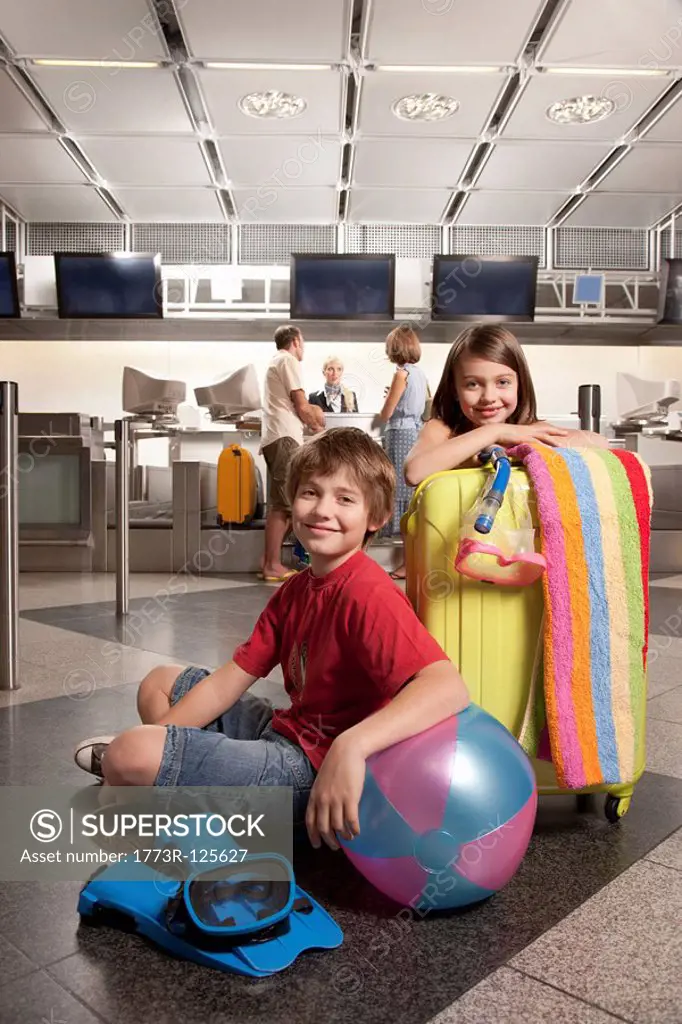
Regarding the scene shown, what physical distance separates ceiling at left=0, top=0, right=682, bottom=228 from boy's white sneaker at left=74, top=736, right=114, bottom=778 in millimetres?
4806

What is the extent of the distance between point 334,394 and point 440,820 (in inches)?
198

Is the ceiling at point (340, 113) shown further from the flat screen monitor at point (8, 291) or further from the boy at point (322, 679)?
the boy at point (322, 679)

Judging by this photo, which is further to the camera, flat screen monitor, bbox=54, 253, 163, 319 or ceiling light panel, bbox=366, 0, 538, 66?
flat screen monitor, bbox=54, 253, 163, 319

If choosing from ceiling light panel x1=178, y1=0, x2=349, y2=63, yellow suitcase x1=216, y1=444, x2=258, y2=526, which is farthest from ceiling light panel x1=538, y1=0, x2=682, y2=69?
yellow suitcase x1=216, y1=444, x2=258, y2=526

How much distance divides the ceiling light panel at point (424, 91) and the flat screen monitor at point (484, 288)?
1.20 metres

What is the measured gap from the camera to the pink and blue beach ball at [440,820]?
3.05 feet

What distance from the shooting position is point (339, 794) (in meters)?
0.90

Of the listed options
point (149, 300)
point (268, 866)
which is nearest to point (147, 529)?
point (149, 300)

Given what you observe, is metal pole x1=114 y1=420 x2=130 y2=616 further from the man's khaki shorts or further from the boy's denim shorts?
the boy's denim shorts

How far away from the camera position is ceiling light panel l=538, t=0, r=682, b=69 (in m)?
4.71

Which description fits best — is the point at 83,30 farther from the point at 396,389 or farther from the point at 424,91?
the point at 396,389

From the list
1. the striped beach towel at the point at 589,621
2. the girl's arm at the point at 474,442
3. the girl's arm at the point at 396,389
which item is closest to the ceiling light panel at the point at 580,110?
the girl's arm at the point at 396,389

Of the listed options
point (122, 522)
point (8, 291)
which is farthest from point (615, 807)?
point (8, 291)

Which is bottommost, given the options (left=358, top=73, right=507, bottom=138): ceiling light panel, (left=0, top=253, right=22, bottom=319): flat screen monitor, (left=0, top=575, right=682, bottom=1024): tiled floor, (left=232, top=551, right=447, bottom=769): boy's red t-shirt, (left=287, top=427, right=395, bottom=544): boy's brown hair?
(left=0, top=575, right=682, bottom=1024): tiled floor
